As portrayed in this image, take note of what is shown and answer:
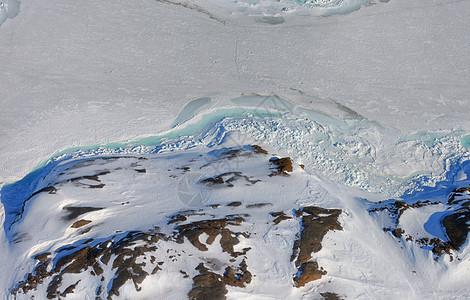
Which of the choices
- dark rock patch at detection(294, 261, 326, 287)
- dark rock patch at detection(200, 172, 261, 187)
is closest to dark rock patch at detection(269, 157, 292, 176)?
dark rock patch at detection(200, 172, 261, 187)

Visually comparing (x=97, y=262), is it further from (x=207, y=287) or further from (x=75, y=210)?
(x=207, y=287)

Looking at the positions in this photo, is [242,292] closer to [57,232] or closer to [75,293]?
[75,293]

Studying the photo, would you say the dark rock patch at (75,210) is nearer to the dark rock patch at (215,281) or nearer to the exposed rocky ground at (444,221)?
the dark rock patch at (215,281)

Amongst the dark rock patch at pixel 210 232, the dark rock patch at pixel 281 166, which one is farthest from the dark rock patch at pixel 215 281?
the dark rock patch at pixel 281 166

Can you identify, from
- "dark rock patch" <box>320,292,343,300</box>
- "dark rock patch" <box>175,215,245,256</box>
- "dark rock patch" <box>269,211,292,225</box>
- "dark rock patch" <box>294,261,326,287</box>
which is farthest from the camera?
"dark rock patch" <box>269,211,292,225</box>

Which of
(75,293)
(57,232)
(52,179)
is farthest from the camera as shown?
(52,179)

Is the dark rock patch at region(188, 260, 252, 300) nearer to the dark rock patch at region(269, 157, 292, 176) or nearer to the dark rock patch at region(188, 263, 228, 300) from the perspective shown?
the dark rock patch at region(188, 263, 228, 300)

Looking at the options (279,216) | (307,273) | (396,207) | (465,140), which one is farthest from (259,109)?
(465,140)

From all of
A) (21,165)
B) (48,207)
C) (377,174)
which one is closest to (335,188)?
(377,174)

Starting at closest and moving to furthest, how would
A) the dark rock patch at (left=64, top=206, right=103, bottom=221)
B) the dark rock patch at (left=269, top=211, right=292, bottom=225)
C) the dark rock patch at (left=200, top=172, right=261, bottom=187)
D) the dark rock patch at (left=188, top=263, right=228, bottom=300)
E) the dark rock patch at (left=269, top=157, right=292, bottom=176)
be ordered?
the dark rock patch at (left=188, top=263, right=228, bottom=300), the dark rock patch at (left=64, top=206, right=103, bottom=221), the dark rock patch at (left=269, top=211, right=292, bottom=225), the dark rock patch at (left=200, top=172, right=261, bottom=187), the dark rock patch at (left=269, top=157, right=292, bottom=176)
